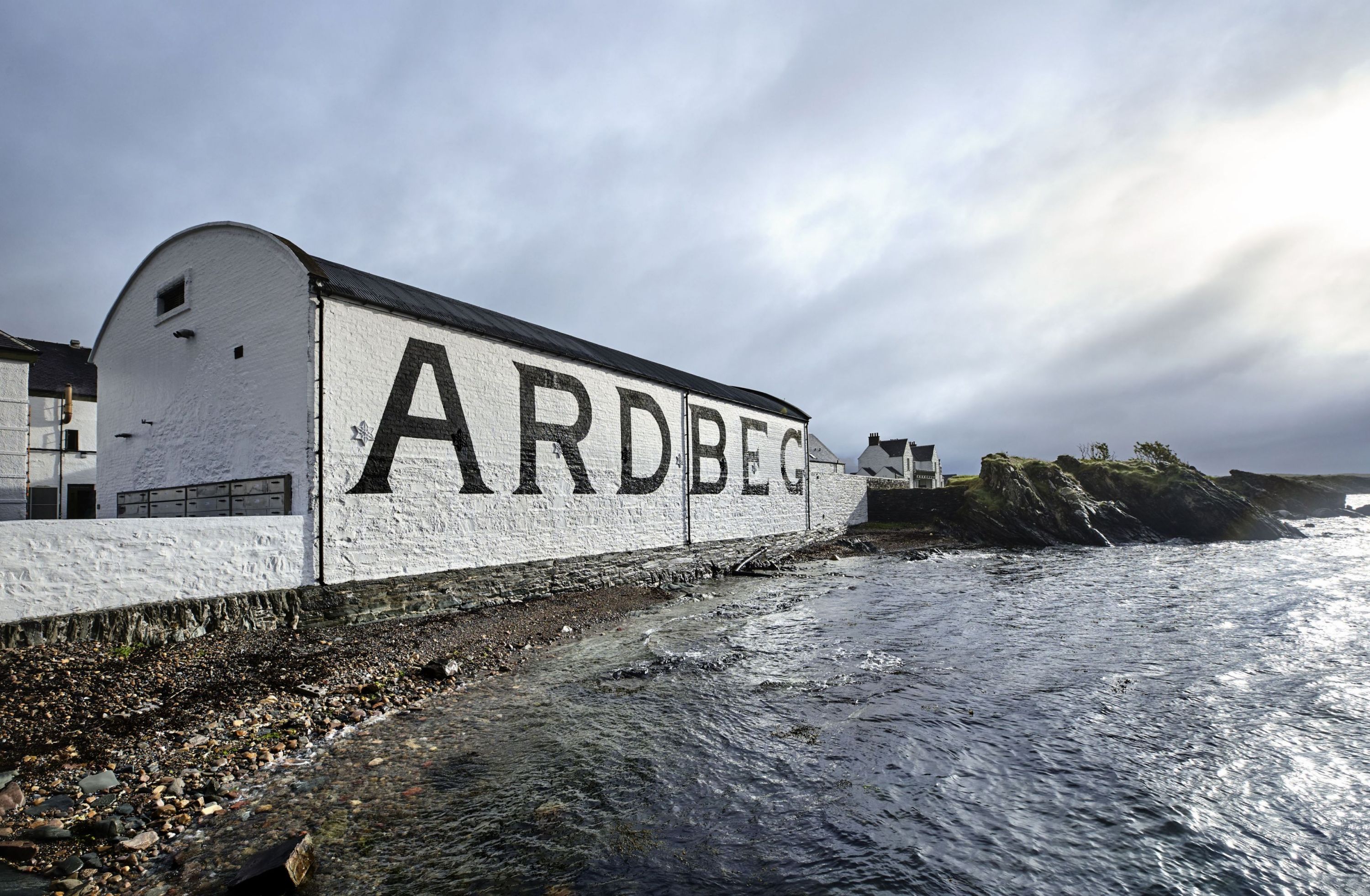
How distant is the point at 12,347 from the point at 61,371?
1262 cm

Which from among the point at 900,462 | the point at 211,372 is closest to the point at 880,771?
the point at 211,372

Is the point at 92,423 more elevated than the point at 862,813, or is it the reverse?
the point at 92,423

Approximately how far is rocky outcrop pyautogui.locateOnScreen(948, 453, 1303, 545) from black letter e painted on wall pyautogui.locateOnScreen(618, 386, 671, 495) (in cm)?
2173

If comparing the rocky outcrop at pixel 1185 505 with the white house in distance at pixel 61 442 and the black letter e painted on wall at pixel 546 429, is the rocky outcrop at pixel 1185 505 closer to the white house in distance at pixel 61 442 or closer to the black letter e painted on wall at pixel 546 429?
the black letter e painted on wall at pixel 546 429

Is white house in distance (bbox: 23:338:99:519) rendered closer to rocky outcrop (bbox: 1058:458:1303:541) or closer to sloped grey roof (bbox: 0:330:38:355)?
sloped grey roof (bbox: 0:330:38:355)

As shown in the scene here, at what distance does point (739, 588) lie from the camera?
59.1 feet

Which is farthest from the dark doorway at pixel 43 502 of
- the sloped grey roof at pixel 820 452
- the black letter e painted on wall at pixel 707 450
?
the sloped grey roof at pixel 820 452

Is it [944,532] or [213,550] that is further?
[944,532]

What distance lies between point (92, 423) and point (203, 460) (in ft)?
57.1

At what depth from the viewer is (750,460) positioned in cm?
2480

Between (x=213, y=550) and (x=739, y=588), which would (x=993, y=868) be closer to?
(x=213, y=550)

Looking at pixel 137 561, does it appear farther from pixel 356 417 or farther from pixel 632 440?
pixel 632 440

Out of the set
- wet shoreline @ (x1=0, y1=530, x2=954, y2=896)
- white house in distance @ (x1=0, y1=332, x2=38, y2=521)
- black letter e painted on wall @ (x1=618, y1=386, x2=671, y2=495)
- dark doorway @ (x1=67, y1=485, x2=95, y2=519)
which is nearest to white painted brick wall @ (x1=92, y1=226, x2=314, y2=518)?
white house in distance @ (x1=0, y1=332, x2=38, y2=521)

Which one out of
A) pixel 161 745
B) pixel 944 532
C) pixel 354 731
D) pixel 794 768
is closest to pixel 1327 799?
pixel 794 768
